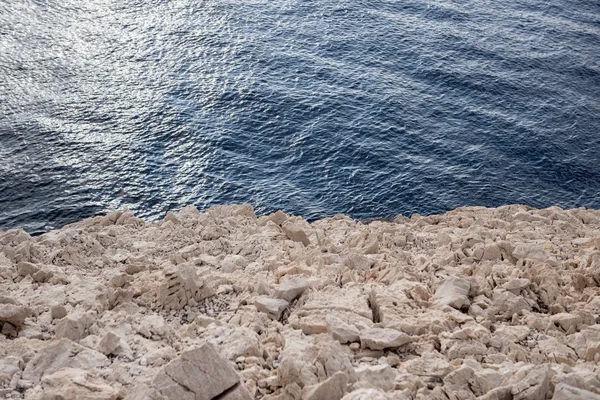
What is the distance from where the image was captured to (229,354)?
1880 centimetres

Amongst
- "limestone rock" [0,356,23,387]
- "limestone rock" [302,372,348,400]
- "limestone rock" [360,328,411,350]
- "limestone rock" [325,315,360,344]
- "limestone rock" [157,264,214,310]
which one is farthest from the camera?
"limestone rock" [157,264,214,310]

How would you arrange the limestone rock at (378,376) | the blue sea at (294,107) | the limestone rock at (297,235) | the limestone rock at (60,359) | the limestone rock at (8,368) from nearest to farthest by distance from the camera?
the limestone rock at (378,376), the limestone rock at (8,368), the limestone rock at (60,359), the limestone rock at (297,235), the blue sea at (294,107)

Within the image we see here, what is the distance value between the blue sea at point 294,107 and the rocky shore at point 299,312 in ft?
33.8

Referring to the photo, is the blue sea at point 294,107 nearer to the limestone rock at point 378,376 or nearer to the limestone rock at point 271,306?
the limestone rock at point 271,306

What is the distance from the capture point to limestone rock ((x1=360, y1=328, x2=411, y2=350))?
1942 centimetres

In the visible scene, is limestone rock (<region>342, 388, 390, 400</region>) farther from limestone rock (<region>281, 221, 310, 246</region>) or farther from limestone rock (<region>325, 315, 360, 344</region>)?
limestone rock (<region>281, 221, 310, 246</region>)

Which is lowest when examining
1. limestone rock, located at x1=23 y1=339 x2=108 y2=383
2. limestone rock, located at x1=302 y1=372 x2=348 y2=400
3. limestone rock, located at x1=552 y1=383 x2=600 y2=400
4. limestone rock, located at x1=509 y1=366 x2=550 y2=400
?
limestone rock, located at x1=23 y1=339 x2=108 y2=383

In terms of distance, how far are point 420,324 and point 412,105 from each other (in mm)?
34534

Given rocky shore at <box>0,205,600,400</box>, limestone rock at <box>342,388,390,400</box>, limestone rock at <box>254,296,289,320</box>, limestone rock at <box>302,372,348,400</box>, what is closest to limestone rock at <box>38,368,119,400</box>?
rocky shore at <box>0,205,600,400</box>

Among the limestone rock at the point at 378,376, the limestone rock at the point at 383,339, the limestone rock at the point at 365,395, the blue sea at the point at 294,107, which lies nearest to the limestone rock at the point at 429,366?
the limestone rock at the point at 378,376

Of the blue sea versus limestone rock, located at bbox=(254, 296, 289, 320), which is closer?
limestone rock, located at bbox=(254, 296, 289, 320)

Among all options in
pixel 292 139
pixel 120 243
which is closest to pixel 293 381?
pixel 120 243

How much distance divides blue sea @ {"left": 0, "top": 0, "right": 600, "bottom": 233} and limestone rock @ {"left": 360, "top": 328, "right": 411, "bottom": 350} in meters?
23.0

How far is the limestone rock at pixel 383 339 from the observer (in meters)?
19.4
